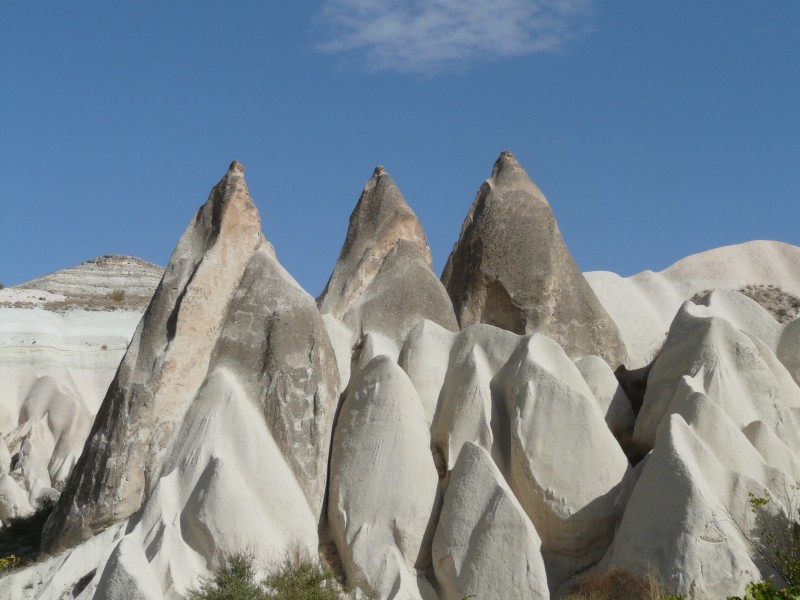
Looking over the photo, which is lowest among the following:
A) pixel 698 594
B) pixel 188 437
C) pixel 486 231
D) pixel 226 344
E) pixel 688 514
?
pixel 698 594

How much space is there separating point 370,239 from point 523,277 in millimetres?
3093

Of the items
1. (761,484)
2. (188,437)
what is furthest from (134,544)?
(761,484)

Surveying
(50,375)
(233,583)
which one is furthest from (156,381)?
(50,375)

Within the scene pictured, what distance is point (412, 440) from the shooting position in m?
16.7

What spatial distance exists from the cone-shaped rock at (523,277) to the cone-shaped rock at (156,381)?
4441 millimetres

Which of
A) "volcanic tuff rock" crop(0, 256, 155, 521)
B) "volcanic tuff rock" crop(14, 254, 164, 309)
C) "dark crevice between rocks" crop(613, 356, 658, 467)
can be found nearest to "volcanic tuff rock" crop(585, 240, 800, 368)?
"dark crevice between rocks" crop(613, 356, 658, 467)

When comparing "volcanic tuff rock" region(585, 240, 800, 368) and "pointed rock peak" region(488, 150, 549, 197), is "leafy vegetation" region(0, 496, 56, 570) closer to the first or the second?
"pointed rock peak" region(488, 150, 549, 197)

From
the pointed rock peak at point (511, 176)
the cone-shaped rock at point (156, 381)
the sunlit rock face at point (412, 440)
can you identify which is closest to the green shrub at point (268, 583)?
the sunlit rock face at point (412, 440)

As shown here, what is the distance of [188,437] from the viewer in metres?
16.8

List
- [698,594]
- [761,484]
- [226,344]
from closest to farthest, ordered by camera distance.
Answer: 1. [698,594]
2. [761,484]
3. [226,344]

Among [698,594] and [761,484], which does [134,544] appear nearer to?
[698,594]

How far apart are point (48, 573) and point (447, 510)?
5408 mm

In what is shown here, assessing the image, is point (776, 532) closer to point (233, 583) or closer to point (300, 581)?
point (300, 581)

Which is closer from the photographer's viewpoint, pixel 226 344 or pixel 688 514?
pixel 688 514
